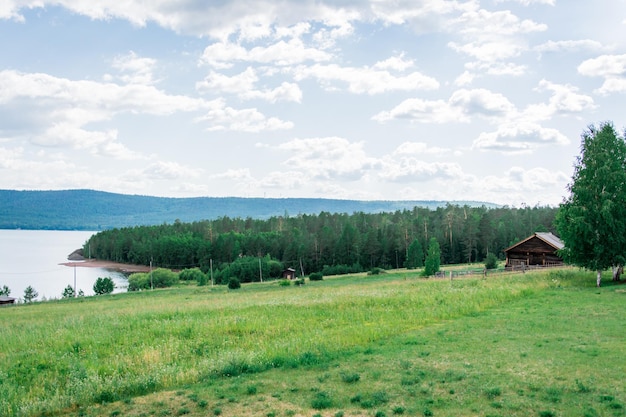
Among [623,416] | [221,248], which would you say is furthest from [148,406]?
[221,248]

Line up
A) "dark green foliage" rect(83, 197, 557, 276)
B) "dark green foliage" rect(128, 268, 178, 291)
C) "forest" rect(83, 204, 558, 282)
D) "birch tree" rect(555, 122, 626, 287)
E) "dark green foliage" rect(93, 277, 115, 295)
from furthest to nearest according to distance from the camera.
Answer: "forest" rect(83, 204, 558, 282) < "dark green foliage" rect(83, 197, 557, 276) < "dark green foliage" rect(128, 268, 178, 291) < "dark green foliage" rect(93, 277, 115, 295) < "birch tree" rect(555, 122, 626, 287)

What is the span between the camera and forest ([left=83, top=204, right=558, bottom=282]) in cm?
10131

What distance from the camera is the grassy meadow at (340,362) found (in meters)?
12.4

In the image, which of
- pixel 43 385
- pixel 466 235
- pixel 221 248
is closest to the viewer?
pixel 43 385

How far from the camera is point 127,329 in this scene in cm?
2698

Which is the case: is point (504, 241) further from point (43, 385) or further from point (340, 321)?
point (43, 385)

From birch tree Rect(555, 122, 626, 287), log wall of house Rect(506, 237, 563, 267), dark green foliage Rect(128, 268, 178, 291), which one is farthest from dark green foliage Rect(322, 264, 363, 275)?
birch tree Rect(555, 122, 626, 287)

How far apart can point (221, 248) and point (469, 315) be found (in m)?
98.7

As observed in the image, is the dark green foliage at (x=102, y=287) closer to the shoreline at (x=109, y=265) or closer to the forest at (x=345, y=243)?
the forest at (x=345, y=243)

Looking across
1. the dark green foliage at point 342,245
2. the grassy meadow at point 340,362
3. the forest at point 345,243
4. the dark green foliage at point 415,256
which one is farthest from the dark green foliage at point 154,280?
the grassy meadow at point 340,362

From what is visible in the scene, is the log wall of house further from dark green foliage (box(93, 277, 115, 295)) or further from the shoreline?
the shoreline

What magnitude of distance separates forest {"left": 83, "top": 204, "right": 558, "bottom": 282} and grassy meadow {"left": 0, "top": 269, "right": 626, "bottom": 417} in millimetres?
64972

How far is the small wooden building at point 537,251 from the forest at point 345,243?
27508 millimetres

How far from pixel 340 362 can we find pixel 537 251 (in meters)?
47.7
